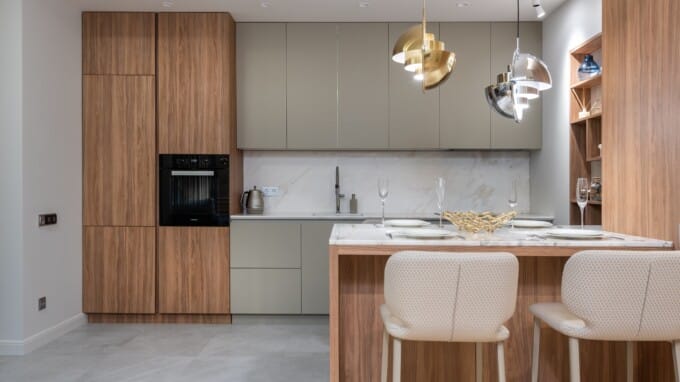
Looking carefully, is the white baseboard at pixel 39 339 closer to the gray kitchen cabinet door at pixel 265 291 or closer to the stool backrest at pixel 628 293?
the gray kitchen cabinet door at pixel 265 291

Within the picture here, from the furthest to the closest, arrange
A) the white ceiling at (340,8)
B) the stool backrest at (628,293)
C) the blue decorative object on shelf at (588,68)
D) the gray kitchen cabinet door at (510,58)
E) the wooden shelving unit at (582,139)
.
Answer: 1. the gray kitchen cabinet door at (510,58)
2. the white ceiling at (340,8)
3. the wooden shelving unit at (582,139)
4. the blue decorative object on shelf at (588,68)
5. the stool backrest at (628,293)

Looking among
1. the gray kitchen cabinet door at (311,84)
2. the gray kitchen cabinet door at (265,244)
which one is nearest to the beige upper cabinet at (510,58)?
the gray kitchen cabinet door at (311,84)

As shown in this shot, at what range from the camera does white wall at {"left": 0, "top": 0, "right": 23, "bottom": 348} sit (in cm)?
315

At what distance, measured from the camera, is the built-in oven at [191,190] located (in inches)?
154

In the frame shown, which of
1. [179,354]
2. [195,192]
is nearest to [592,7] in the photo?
[195,192]

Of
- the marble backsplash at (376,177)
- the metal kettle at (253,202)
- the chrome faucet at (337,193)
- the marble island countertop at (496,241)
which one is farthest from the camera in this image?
the marble backsplash at (376,177)

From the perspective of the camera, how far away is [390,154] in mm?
4520

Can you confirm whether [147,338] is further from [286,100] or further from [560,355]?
[560,355]

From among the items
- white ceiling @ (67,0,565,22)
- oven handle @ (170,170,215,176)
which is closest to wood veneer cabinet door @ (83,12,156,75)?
white ceiling @ (67,0,565,22)

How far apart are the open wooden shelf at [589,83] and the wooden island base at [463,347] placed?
5.19 ft

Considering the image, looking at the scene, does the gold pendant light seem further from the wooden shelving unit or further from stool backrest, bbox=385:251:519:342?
the wooden shelving unit

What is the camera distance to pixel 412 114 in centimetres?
416

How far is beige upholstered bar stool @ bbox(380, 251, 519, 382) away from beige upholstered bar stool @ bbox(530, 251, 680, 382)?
231mm

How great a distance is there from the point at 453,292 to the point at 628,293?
596 millimetres
